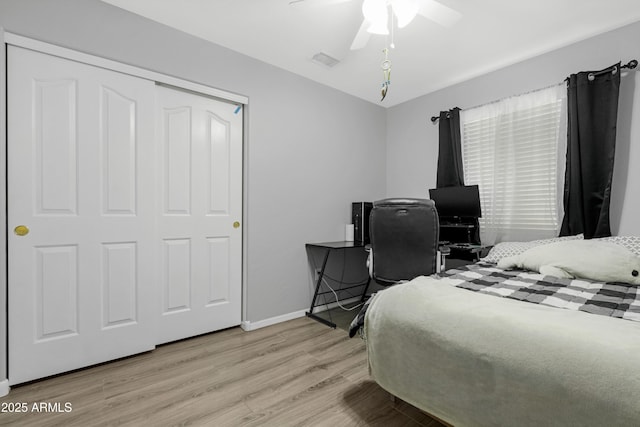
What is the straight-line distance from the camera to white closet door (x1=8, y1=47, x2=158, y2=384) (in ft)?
5.98

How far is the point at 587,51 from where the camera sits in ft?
8.13

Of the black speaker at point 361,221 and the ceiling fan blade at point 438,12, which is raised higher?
the ceiling fan blade at point 438,12

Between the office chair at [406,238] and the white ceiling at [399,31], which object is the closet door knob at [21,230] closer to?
the white ceiling at [399,31]

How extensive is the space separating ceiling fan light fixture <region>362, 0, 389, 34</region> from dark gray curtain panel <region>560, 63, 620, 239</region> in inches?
71.7

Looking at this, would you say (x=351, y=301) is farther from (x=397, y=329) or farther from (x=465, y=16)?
(x=465, y=16)

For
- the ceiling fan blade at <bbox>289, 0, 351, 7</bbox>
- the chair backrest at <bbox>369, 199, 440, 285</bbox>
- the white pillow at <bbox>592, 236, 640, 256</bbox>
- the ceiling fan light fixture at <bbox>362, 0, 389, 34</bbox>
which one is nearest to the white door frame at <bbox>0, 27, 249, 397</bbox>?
the ceiling fan blade at <bbox>289, 0, 351, 7</bbox>

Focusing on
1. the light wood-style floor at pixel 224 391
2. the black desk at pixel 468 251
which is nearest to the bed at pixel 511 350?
the light wood-style floor at pixel 224 391

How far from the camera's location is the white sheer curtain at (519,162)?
266 centimetres

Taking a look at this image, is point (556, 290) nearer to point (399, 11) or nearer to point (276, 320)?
point (399, 11)

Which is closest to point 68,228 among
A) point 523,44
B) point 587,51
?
point 523,44

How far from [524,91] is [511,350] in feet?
9.02

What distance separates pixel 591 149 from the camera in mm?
2395

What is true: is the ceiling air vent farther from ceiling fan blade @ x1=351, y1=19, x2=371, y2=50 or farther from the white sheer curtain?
the white sheer curtain

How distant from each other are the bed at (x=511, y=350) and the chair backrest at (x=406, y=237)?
0.56 meters
